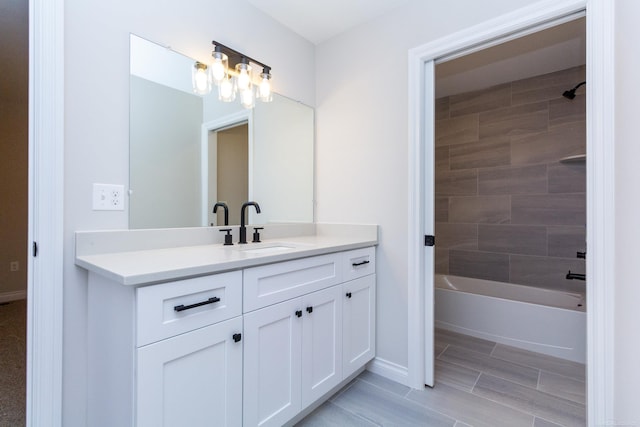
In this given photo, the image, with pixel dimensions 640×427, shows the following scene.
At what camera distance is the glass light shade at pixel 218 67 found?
166 cm

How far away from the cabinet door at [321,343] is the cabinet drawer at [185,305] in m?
0.44

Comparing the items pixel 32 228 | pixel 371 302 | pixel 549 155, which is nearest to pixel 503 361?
pixel 371 302

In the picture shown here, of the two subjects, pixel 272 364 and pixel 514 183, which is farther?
pixel 514 183

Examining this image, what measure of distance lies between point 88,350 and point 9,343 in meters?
1.91

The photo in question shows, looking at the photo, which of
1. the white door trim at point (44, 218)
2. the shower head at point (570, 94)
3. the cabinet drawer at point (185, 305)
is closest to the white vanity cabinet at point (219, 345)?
the cabinet drawer at point (185, 305)

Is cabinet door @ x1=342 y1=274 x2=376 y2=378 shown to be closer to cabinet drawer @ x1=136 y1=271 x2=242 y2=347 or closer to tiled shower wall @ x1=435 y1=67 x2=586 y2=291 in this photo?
cabinet drawer @ x1=136 y1=271 x2=242 y2=347

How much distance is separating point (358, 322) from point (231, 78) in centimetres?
169

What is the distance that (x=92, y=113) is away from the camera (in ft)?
4.16

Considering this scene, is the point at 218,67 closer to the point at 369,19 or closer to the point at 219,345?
the point at 369,19

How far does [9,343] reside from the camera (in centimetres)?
232

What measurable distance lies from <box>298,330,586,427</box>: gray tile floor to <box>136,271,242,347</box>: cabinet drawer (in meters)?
0.87

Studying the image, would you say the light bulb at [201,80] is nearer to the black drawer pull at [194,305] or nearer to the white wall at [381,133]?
the white wall at [381,133]

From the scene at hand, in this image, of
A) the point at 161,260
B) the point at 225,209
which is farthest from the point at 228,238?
the point at 161,260
